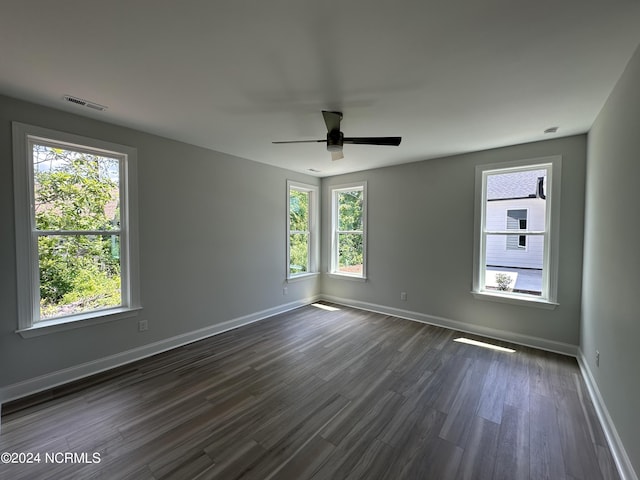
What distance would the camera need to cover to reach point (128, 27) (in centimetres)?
146

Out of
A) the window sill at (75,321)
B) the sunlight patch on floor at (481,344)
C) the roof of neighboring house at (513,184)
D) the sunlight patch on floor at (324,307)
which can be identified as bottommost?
the sunlight patch on floor at (481,344)

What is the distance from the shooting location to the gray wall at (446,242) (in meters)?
3.13

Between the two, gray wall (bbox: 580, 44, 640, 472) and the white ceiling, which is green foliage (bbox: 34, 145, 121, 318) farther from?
gray wall (bbox: 580, 44, 640, 472)

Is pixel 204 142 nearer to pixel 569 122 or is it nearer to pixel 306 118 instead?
pixel 306 118

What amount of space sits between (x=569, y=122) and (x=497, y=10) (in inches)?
82.9

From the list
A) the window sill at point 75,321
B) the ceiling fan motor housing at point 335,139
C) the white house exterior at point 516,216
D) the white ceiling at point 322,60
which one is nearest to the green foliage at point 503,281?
the white house exterior at point 516,216

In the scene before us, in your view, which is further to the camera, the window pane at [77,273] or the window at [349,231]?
the window at [349,231]

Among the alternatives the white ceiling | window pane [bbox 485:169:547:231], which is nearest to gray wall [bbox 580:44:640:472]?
the white ceiling

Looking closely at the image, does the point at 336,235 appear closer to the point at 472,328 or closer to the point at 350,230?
the point at 350,230

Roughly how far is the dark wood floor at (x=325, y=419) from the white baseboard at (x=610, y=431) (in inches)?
2.0

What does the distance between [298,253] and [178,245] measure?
2.28 meters

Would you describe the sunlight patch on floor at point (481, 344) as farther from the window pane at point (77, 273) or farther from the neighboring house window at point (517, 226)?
the window pane at point (77, 273)

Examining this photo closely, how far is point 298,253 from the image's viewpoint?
17.0 feet

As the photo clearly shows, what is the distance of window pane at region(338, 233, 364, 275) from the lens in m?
5.06
